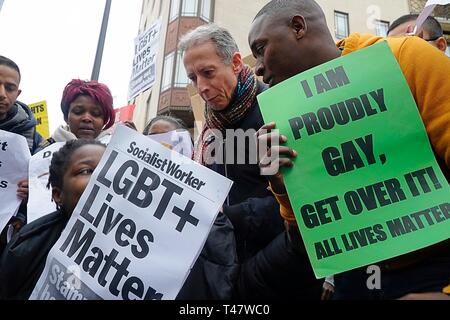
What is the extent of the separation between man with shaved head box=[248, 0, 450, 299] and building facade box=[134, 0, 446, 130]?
538 inches

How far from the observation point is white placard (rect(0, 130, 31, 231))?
2.28 metres

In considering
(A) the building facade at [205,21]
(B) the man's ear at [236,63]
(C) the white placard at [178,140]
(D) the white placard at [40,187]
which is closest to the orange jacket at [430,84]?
(B) the man's ear at [236,63]

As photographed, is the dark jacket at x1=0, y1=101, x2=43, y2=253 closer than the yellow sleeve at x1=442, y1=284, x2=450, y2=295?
No

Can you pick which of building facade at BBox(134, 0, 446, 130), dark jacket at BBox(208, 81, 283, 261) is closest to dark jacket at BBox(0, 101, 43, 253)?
dark jacket at BBox(208, 81, 283, 261)

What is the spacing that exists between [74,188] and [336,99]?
1.29 metres

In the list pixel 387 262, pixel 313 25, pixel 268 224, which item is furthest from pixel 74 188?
pixel 387 262

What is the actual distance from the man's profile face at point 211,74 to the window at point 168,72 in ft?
45.8

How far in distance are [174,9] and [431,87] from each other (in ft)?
55.2

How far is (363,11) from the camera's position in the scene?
16.8 meters

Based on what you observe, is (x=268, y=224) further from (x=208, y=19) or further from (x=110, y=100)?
(x=208, y=19)

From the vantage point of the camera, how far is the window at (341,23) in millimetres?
16266

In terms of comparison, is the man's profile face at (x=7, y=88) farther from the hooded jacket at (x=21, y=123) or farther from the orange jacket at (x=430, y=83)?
the orange jacket at (x=430, y=83)

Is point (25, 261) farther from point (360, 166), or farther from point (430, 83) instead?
point (430, 83)

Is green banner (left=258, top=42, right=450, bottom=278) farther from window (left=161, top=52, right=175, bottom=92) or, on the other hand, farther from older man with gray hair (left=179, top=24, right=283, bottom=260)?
window (left=161, top=52, right=175, bottom=92)
